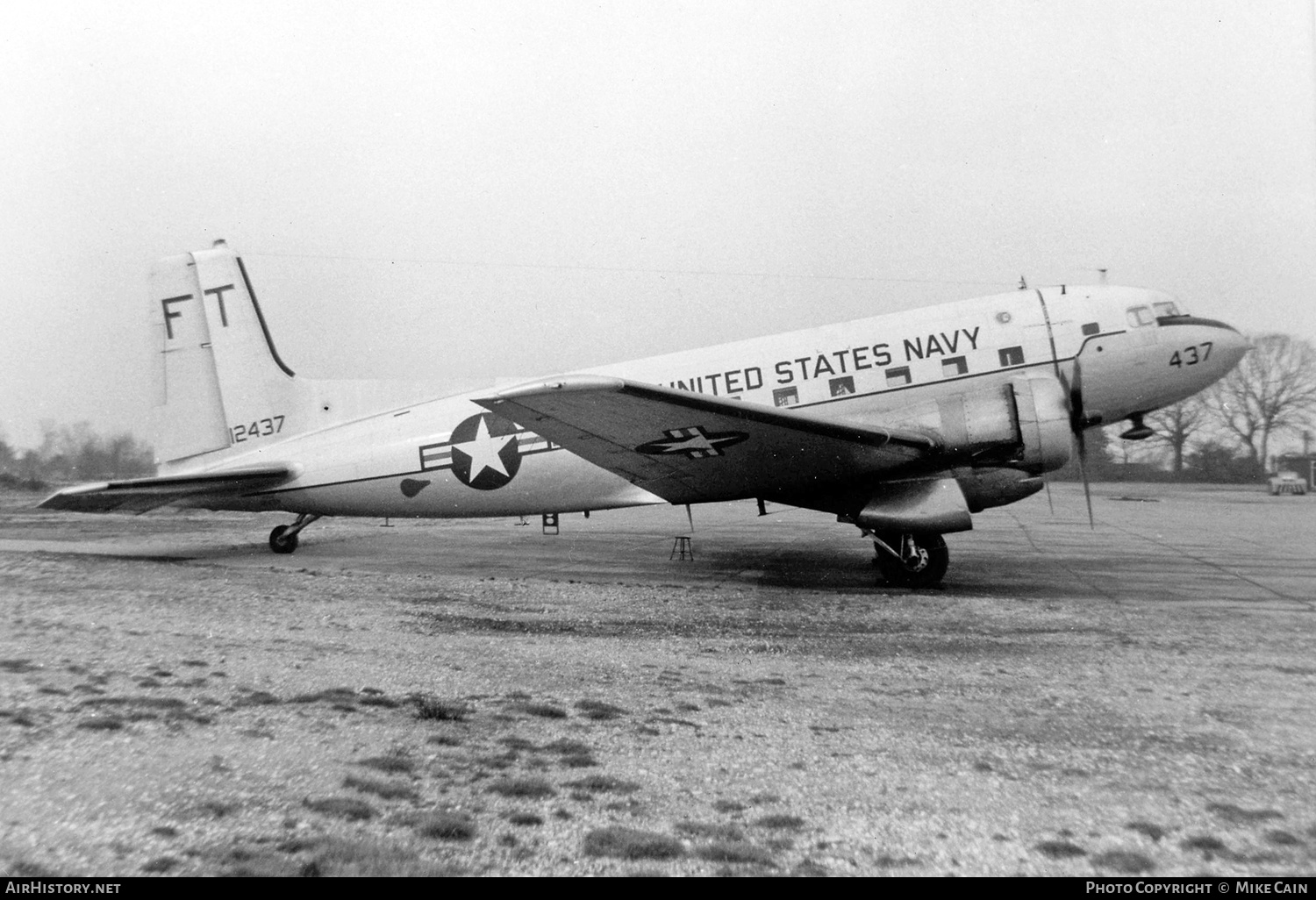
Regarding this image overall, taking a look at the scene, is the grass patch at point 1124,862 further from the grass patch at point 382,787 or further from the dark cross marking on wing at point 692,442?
the dark cross marking on wing at point 692,442

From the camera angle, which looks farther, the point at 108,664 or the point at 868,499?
the point at 868,499

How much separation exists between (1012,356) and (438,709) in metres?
8.42

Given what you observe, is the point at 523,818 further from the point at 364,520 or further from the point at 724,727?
the point at 364,520

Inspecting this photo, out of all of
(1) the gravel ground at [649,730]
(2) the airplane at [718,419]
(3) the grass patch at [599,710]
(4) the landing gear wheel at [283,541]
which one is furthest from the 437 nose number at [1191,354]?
(4) the landing gear wheel at [283,541]

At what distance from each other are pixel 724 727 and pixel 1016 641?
10.9ft

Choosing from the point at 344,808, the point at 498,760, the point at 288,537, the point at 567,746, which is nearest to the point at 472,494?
the point at 288,537

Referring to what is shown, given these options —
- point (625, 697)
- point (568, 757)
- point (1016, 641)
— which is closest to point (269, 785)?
point (568, 757)

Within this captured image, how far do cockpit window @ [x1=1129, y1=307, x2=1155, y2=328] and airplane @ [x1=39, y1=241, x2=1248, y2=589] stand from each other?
0.11 feet

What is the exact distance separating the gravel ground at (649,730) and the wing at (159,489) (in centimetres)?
200

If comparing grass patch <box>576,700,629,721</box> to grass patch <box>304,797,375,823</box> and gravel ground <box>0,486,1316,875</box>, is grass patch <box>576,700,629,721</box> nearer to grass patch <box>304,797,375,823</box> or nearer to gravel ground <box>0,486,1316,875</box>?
gravel ground <box>0,486,1316,875</box>

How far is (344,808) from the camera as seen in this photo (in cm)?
297

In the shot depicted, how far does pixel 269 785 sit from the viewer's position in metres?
3.14

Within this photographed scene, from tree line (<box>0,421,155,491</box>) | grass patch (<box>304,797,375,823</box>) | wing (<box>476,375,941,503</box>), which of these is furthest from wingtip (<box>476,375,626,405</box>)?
tree line (<box>0,421,155,491</box>)

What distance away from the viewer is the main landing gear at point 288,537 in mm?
12938
